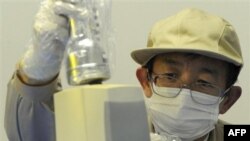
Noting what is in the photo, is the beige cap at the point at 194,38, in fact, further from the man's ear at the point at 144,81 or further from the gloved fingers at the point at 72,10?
the gloved fingers at the point at 72,10

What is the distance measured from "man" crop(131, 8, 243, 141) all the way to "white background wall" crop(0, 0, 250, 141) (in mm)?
235

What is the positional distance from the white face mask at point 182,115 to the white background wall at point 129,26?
246mm

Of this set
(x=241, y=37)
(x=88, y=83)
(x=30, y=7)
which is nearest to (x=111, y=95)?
(x=88, y=83)

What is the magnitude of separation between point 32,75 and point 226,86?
597 mm

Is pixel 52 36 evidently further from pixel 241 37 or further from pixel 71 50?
pixel 241 37

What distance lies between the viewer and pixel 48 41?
0.55 m

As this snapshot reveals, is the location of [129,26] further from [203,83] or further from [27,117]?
[27,117]

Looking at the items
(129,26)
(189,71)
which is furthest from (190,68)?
(129,26)

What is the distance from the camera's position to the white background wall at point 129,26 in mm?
1303

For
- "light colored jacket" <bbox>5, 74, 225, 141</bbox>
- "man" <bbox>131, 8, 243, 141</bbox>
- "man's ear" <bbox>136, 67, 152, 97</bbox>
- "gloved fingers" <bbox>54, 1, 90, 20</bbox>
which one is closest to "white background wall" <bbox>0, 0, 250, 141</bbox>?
"man's ear" <bbox>136, 67, 152, 97</bbox>

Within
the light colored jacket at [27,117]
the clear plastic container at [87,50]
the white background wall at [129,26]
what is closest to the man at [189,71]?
the white background wall at [129,26]

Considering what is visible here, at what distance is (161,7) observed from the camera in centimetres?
139

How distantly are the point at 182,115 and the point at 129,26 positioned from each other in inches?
18.3

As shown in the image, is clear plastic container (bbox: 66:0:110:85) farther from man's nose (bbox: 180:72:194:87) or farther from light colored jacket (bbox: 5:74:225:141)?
man's nose (bbox: 180:72:194:87)
